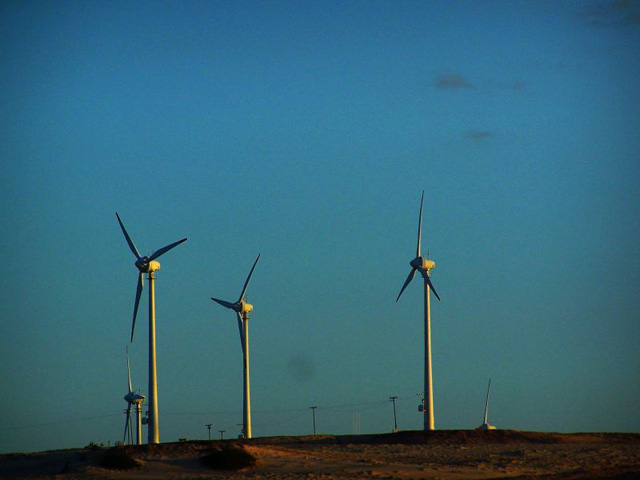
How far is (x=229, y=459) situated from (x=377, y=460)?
9.78 m

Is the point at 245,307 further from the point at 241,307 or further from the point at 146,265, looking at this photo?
the point at 146,265

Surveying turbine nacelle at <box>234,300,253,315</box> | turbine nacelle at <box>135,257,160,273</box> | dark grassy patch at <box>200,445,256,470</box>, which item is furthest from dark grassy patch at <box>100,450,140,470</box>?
turbine nacelle at <box>234,300,253,315</box>

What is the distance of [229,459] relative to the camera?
64938 millimetres

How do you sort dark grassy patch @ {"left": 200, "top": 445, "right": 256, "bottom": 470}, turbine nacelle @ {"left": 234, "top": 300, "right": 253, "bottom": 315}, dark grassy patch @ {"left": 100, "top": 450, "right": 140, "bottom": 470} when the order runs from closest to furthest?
1. dark grassy patch @ {"left": 200, "top": 445, "right": 256, "bottom": 470}
2. dark grassy patch @ {"left": 100, "top": 450, "right": 140, "bottom": 470}
3. turbine nacelle @ {"left": 234, "top": 300, "right": 253, "bottom": 315}

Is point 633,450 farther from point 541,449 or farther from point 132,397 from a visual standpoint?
point 132,397

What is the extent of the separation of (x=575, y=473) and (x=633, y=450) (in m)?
13.2

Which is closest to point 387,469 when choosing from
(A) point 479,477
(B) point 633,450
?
(A) point 479,477

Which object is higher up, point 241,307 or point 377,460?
point 241,307

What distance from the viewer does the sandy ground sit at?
63781 mm

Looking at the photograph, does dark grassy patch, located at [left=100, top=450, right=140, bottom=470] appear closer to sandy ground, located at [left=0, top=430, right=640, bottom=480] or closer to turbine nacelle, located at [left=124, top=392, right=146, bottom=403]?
sandy ground, located at [left=0, top=430, right=640, bottom=480]

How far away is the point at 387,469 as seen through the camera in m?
64.9

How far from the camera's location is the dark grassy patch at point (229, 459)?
64688 mm

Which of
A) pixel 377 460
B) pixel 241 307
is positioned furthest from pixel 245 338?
pixel 377 460

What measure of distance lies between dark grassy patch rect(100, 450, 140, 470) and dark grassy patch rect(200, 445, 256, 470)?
406 cm
